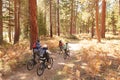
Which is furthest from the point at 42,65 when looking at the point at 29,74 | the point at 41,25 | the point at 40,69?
the point at 41,25

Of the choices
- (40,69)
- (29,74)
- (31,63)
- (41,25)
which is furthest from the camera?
(41,25)

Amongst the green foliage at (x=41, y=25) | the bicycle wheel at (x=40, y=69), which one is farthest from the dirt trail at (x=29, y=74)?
the green foliage at (x=41, y=25)

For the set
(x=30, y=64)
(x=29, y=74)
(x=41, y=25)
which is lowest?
(x=29, y=74)

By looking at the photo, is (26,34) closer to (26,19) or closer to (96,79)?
(26,19)

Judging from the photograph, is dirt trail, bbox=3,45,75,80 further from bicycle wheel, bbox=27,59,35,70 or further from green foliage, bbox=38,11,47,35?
green foliage, bbox=38,11,47,35

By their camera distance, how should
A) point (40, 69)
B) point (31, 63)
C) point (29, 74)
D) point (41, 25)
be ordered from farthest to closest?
1. point (41, 25)
2. point (31, 63)
3. point (29, 74)
4. point (40, 69)

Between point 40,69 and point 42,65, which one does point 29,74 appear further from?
point 42,65

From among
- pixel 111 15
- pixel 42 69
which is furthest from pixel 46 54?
pixel 111 15

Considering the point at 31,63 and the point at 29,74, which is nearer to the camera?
the point at 29,74

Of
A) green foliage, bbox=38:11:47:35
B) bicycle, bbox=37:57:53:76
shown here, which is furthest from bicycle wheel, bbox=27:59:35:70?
green foliage, bbox=38:11:47:35

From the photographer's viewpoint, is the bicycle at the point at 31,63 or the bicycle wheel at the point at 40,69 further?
the bicycle at the point at 31,63

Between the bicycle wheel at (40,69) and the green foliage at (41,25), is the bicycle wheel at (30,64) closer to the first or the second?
the bicycle wheel at (40,69)

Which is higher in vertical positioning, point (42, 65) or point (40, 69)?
point (42, 65)

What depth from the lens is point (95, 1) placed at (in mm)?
23250
